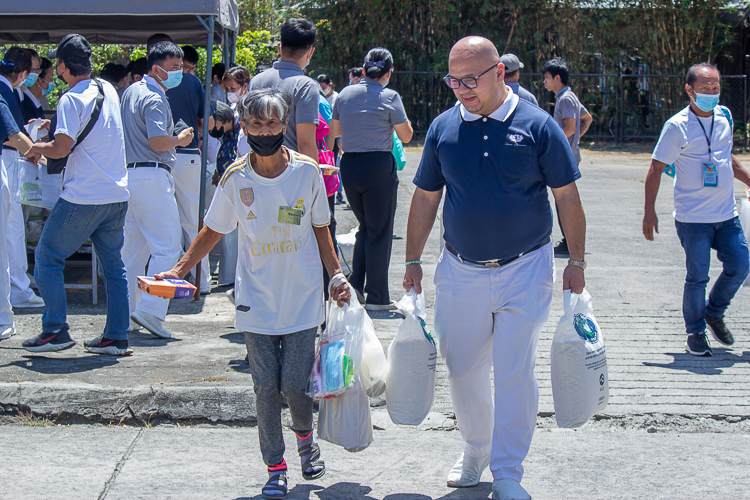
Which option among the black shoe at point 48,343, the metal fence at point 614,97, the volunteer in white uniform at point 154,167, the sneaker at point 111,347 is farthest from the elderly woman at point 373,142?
the metal fence at point 614,97

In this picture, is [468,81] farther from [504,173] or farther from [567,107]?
[567,107]

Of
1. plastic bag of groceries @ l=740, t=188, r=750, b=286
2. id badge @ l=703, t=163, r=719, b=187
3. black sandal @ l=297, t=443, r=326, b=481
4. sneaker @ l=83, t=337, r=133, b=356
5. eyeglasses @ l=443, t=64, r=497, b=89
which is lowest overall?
black sandal @ l=297, t=443, r=326, b=481

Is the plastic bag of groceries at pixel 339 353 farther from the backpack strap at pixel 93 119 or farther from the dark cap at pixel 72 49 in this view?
the dark cap at pixel 72 49

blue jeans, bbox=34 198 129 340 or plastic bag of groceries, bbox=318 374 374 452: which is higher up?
blue jeans, bbox=34 198 129 340

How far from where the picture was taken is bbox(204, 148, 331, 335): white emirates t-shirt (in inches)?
140

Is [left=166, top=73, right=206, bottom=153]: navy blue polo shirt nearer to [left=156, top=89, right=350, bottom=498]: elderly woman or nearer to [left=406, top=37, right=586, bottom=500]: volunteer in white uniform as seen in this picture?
[left=156, top=89, right=350, bottom=498]: elderly woman

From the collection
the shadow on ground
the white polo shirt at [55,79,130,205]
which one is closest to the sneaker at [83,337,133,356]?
the white polo shirt at [55,79,130,205]

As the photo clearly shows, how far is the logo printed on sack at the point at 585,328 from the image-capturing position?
3531 millimetres

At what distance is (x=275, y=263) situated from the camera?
140 inches

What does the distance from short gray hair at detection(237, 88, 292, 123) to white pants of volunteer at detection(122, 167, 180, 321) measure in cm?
242

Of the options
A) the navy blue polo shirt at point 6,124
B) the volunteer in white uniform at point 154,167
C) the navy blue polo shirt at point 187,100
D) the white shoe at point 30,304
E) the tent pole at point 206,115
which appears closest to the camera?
the navy blue polo shirt at point 6,124

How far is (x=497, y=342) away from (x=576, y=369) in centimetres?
36

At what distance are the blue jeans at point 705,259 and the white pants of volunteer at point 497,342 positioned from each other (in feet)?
7.91

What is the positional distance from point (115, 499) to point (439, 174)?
209cm
